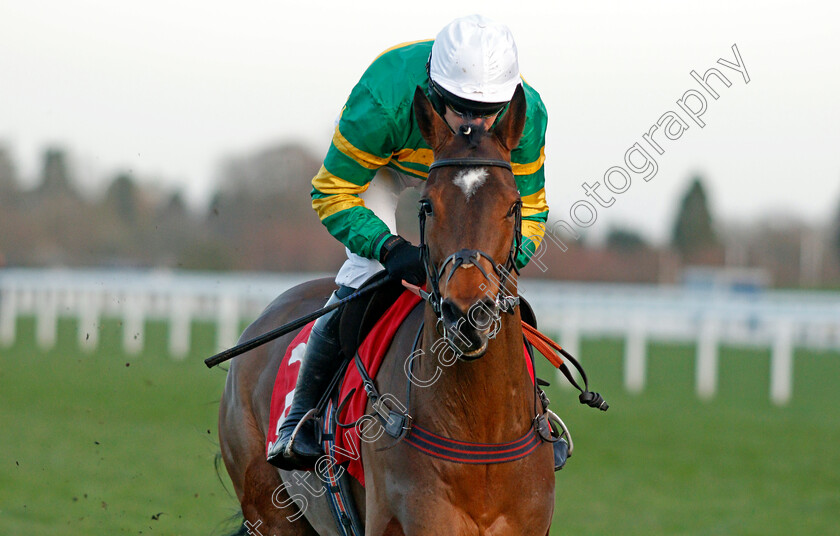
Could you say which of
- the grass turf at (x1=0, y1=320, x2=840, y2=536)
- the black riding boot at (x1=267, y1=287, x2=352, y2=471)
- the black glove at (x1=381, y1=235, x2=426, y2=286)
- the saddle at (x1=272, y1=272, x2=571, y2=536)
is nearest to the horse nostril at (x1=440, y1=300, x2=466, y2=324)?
the black glove at (x1=381, y1=235, x2=426, y2=286)

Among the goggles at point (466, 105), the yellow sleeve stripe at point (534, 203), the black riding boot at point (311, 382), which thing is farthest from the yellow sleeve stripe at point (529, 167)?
the black riding boot at point (311, 382)

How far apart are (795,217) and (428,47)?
41.4 meters

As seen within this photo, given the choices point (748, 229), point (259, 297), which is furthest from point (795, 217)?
point (259, 297)

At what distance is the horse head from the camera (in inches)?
106

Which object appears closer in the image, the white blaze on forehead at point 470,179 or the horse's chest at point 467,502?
the white blaze on forehead at point 470,179

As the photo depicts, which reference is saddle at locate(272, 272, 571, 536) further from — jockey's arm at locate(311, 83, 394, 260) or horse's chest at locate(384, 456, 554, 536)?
horse's chest at locate(384, 456, 554, 536)

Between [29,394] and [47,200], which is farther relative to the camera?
[47,200]

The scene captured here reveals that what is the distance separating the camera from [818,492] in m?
8.06

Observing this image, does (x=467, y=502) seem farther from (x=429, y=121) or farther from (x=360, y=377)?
(x=429, y=121)

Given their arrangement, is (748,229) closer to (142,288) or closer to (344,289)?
(142,288)

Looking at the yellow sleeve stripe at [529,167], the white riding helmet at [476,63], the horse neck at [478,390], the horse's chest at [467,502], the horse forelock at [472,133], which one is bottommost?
the horse's chest at [467,502]

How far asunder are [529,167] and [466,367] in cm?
88

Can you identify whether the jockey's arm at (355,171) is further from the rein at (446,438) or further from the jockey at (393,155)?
the rein at (446,438)

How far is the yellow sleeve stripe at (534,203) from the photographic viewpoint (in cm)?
365
